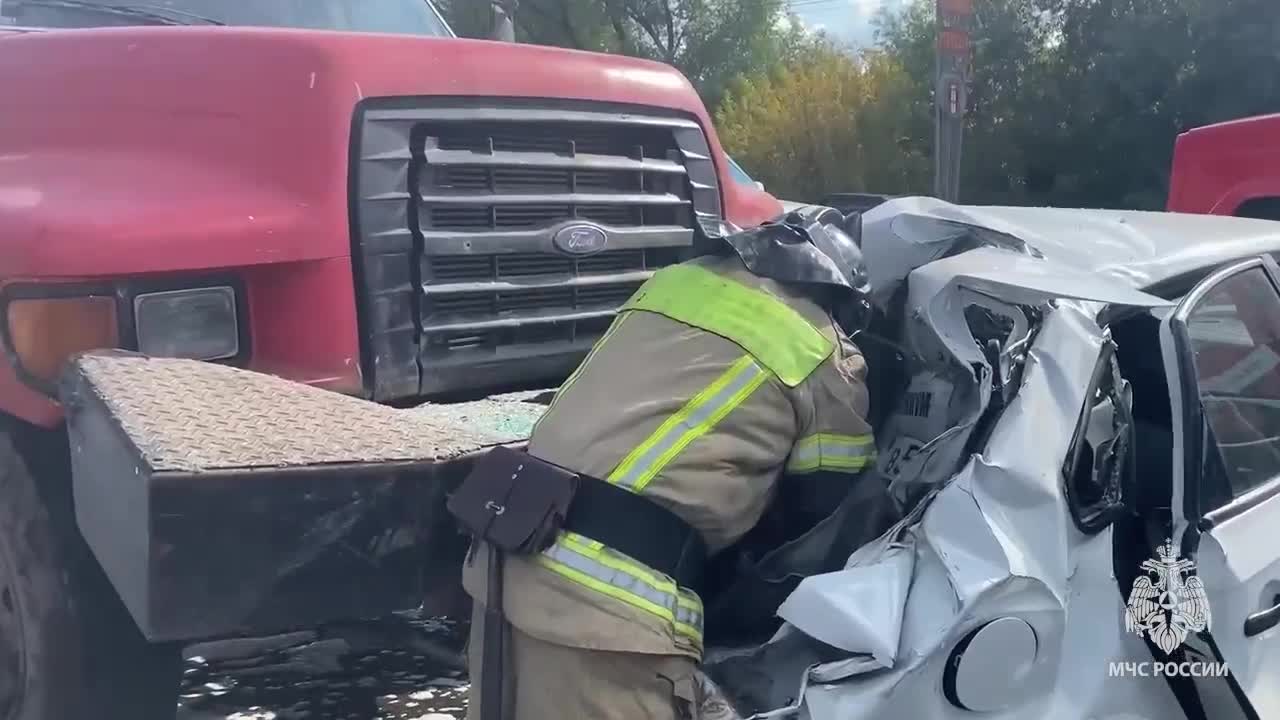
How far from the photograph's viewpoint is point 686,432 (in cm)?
Result: 219

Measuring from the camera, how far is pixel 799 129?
80.1ft

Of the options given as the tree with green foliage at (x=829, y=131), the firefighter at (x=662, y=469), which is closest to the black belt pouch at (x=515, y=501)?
the firefighter at (x=662, y=469)

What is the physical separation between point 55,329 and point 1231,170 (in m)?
5.53

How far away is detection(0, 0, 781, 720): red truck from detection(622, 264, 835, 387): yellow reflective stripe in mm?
204

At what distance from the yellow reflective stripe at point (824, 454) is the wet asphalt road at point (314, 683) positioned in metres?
1.28

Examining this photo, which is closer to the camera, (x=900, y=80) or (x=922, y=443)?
(x=922, y=443)

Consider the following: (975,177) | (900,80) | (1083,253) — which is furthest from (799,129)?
(1083,253)

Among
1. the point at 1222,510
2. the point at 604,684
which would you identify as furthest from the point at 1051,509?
the point at 604,684

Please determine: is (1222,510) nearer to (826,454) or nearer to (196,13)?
(826,454)

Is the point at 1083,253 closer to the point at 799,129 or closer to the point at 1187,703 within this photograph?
the point at 1187,703

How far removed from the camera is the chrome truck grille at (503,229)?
2875mm

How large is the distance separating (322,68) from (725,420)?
4.35ft

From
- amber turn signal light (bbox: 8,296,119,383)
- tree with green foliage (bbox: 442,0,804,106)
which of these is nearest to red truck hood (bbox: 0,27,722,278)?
amber turn signal light (bbox: 8,296,119,383)

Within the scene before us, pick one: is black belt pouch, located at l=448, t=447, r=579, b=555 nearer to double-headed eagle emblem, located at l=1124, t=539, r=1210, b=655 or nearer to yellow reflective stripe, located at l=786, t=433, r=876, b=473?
yellow reflective stripe, located at l=786, t=433, r=876, b=473
